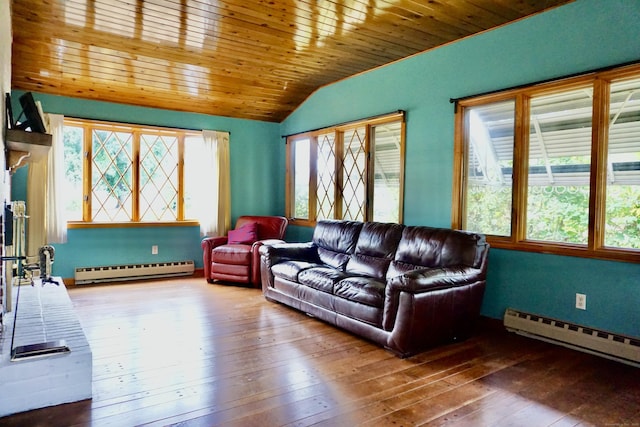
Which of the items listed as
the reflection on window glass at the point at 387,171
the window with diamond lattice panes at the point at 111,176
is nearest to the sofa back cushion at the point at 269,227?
the reflection on window glass at the point at 387,171

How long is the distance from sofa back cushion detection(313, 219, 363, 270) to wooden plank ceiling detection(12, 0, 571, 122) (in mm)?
1773

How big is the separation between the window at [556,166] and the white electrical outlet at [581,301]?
305 millimetres

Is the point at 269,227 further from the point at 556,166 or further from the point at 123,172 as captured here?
the point at 556,166

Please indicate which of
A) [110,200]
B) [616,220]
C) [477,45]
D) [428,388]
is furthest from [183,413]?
[110,200]

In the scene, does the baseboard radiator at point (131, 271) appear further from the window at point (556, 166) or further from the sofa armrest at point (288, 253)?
the window at point (556, 166)

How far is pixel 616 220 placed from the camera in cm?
281

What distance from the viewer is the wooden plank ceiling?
325cm

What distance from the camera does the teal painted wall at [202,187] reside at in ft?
16.1

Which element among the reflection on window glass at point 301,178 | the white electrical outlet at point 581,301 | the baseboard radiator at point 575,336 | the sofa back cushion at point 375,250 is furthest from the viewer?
the reflection on window glass at point 301,178

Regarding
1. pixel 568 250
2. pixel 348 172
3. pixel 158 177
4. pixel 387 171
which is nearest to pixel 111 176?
pixel 158 177

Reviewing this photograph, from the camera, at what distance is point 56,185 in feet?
15.3

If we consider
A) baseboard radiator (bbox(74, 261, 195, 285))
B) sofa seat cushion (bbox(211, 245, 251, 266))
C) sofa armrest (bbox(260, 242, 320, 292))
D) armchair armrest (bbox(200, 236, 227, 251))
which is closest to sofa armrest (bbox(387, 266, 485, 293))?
sofa armrest (bbox(260, 242, 320, 292))

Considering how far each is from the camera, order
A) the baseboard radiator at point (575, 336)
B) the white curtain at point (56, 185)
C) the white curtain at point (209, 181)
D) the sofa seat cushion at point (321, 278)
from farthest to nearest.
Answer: the white curtain at point (209, 181), the white curtain at point (56, 185), the sofa seat cushion at point (321, 278), the baseboard radiator at point (575, 336)

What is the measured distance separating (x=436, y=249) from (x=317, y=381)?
148 centimetres
